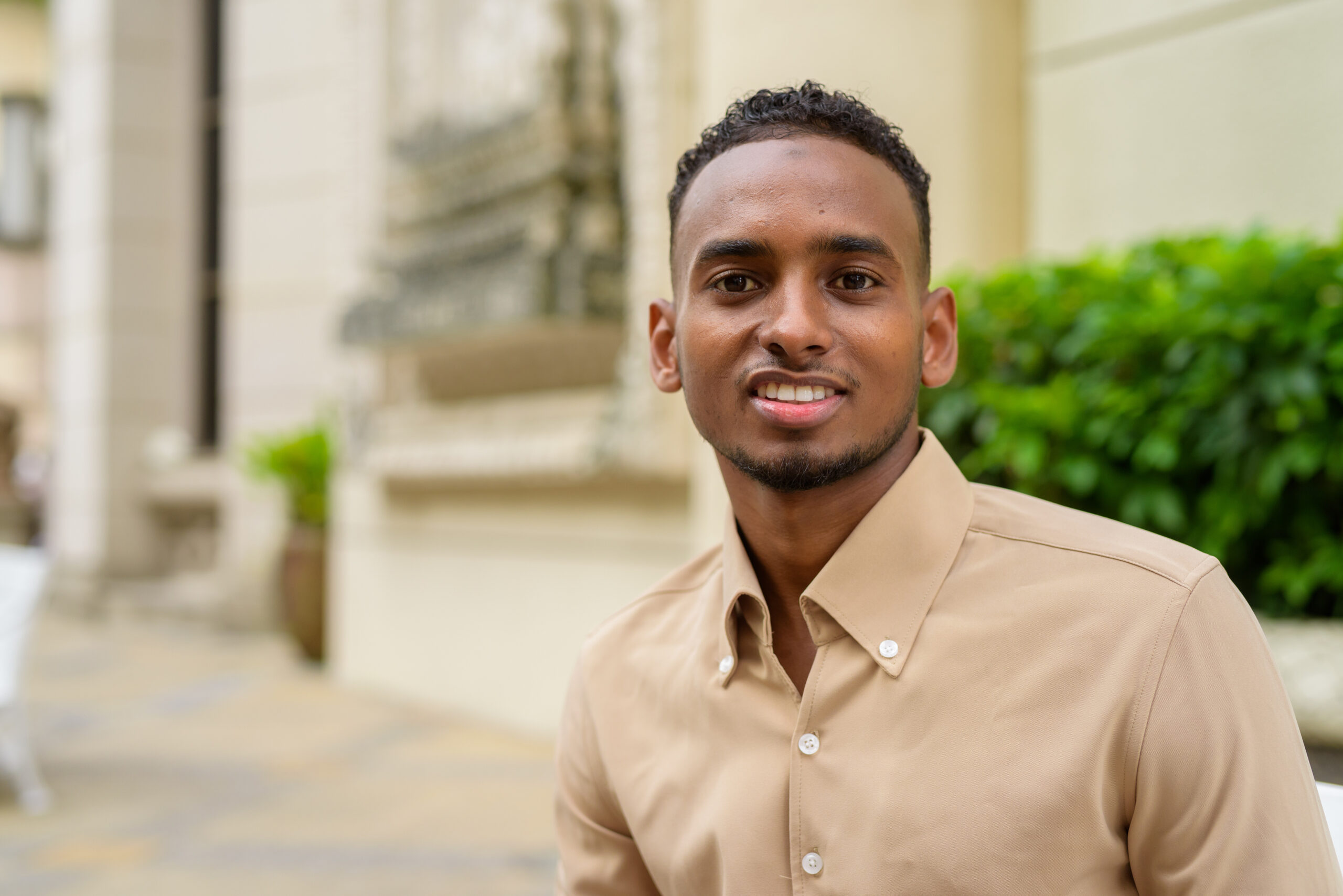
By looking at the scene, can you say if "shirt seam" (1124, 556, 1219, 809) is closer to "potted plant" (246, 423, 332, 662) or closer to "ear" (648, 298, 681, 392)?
"ear" (648, 298, 681, 392)

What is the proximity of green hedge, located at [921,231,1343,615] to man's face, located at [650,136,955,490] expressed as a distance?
4.56 feet

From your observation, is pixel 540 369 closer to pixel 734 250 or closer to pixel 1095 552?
pixel 734 250

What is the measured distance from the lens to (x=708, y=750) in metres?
1.29

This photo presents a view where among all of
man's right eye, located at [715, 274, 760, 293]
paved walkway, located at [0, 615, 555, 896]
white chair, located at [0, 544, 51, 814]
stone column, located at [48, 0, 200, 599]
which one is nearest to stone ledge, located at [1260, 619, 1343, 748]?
man's right eye, located at [715, 274, 760, 293]

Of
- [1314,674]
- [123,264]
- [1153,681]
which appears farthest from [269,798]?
[123,264]

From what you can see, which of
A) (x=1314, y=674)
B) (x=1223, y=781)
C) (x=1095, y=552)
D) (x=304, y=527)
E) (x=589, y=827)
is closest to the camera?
(x=1223, y=781)

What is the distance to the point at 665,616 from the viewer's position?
1.50 m

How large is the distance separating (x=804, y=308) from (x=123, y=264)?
36.5 feet

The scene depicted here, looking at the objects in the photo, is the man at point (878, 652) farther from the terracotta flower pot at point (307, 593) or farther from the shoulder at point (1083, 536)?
the terracotta flower pot at point (307, 593)

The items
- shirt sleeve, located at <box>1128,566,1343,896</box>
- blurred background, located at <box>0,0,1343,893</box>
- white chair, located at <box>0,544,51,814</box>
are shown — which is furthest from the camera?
white chair, located at <box>0,544,51,814</box>

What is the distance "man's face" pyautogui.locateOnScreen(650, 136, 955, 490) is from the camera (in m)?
1.20

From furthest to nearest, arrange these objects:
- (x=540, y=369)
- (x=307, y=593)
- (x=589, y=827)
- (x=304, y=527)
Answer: (x=304, y=527) → (x=307, y=593) → (x=540, y=369) → (x=589, y=827)

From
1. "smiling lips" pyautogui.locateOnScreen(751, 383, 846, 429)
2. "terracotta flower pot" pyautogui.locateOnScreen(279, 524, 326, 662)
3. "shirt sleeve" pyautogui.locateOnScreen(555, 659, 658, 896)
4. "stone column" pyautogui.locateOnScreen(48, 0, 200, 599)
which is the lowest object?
"terracotta flower pot" pyautogui.locateOnScreen(279, 524, 326, 662)

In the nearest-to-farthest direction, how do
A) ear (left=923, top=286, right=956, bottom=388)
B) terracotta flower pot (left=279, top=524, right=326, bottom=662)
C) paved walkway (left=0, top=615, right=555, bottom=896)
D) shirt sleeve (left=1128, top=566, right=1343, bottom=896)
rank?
shirt sleeve (left=1128, top=566, right=1343, bottom=896) → ear (left=923, top=286, right=956, bottom=388) → paved walkway (left=0, top=615, right=555, bottom=896) → terracotta flower pot (left=279, top=524, right=326, bottom=662)
